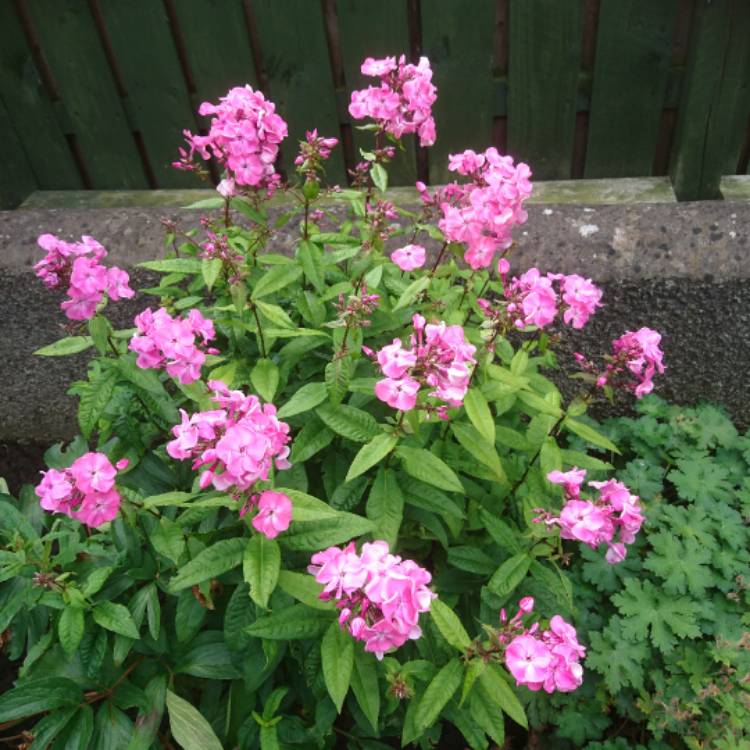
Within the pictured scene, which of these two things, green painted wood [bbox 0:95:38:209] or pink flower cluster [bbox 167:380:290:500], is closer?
pink flower cluster [bbox 167:380:290:500]

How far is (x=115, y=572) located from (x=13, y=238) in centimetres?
169

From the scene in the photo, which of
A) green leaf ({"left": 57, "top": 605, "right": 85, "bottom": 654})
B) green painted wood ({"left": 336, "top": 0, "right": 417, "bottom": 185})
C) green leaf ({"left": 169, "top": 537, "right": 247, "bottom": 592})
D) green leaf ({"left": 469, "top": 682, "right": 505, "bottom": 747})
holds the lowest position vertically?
green leaf ({"left": 469, "top": 682, "right": 505, "bottom": 747})

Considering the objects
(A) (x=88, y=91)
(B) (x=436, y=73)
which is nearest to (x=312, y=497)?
(B) (x=436, y=73)

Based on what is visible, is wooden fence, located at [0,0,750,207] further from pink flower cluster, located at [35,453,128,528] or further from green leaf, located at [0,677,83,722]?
green leaf, located at [0,677,83,722]

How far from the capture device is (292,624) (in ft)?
5.10

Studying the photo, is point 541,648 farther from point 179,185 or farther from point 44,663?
point 179,185

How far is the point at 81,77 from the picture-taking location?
9.59 feet

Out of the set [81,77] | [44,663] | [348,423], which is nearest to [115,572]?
[44,663]

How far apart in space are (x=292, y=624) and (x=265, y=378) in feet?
1.92

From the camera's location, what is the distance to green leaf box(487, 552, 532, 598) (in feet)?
5.70

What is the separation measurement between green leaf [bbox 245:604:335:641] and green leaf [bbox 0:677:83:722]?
0.50 meters

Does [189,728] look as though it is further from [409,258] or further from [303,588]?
[409,258]

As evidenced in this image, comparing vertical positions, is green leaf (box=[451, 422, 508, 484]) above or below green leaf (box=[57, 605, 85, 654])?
above

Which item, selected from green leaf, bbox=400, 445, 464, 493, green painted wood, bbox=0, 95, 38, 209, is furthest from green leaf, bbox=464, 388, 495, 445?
green painted wood, bbox=0, 95, 38, 209
